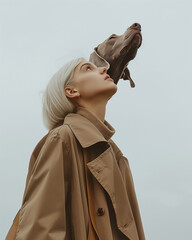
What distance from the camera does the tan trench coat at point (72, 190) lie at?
229 centimetres

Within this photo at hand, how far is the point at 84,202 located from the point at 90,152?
15.0 inches

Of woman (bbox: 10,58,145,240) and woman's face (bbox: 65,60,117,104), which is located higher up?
woman's face (bbox: 65,60,117,104)

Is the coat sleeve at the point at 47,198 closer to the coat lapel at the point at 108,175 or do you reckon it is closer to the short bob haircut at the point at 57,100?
the coat lapel at the point at 108,175

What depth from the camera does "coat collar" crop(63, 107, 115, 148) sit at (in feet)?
8.66

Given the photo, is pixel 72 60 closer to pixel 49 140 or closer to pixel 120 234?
pixel 49 140

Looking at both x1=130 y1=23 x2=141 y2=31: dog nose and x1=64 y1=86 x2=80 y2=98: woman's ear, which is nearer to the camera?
x1=64 y1=86 x2=80 y2=98: woman's ear

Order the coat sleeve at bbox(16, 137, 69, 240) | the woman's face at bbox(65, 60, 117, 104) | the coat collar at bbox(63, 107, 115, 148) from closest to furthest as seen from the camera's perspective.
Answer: the coat sleeve at bbox(16, 137, 69, 240) < the coat collar at bbox(63, 107, 115, 148) < the woman's face at bbox(65, 60, 117, 104)

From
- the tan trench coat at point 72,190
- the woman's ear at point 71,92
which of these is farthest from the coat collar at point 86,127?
the woman's ear at point 71,92

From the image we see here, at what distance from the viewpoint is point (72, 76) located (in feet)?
9.94

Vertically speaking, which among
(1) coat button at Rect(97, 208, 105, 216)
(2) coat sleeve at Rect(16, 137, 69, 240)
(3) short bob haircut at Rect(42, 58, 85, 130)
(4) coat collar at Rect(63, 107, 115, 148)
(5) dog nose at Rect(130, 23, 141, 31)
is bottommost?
(1) coat button at Rect(97, 208, 105, 216)

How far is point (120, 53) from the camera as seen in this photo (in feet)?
12.5

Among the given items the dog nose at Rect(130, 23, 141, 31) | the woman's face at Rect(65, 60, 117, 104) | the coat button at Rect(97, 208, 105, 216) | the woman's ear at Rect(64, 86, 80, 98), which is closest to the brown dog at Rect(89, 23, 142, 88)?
the dog nose at Rect(130, 23, 141, 31)

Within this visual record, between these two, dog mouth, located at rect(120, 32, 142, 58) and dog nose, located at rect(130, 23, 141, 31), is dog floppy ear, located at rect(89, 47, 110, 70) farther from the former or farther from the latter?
dog nose, located at rect(130, 23, 141, 31)

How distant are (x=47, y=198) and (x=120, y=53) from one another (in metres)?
1.95
